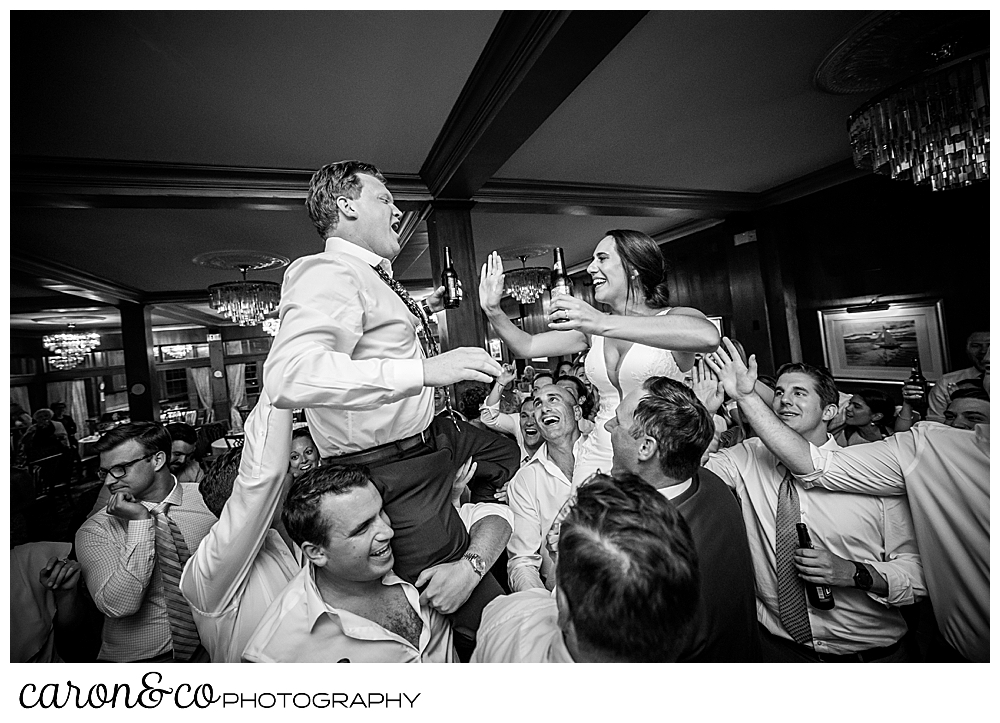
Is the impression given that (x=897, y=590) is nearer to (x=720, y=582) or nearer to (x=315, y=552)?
(x=720, y=582)

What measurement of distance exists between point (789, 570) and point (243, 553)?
141 cm

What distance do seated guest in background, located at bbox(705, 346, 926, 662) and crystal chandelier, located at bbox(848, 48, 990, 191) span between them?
1.24 metres

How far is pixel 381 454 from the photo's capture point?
3.89 ft

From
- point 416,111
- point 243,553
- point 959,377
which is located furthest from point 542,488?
point 959,377

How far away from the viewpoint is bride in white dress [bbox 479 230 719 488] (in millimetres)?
1461

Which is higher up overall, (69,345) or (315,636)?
(69,345)

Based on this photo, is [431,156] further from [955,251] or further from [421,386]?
[955,251]

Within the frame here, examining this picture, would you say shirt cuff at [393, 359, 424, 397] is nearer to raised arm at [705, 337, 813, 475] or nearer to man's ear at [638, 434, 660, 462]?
man's ear at [638, 434, 660, 462]

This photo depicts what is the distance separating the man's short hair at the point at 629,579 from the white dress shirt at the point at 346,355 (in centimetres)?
39

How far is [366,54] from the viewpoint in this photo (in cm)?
195

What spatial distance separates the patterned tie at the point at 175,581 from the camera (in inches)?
51.4

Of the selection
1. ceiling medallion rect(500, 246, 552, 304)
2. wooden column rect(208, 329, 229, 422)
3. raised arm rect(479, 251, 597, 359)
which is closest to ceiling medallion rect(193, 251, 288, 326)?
ceiling medallion rect(500, 246, 552, 304)

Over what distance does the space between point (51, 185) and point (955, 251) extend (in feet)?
16.8

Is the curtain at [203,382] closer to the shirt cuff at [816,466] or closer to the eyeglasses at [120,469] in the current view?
the eyeglasses at [120,469]
